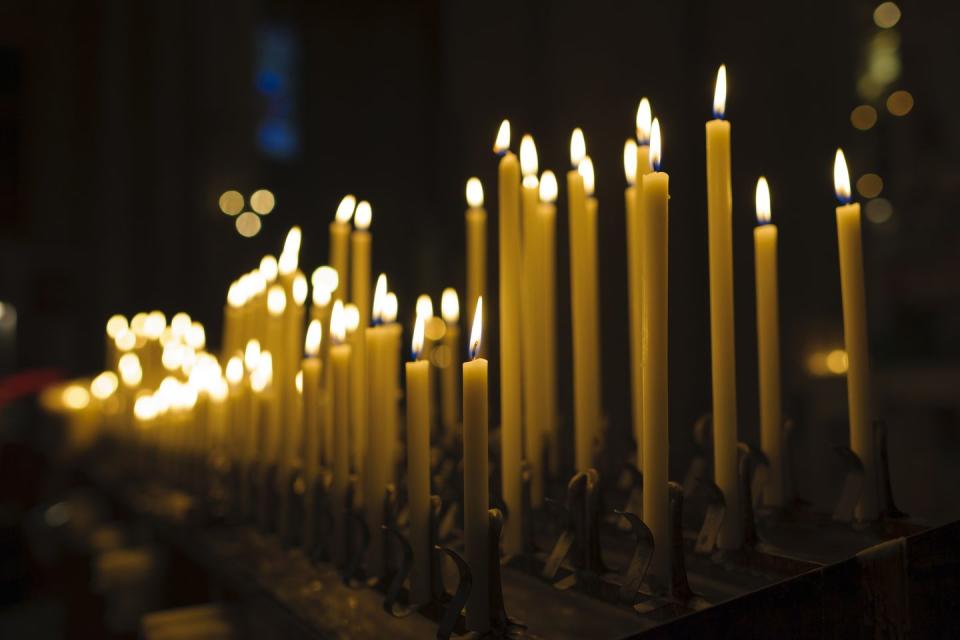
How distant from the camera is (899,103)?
1.26 metres

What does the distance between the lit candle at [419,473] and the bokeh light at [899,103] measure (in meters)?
1.12

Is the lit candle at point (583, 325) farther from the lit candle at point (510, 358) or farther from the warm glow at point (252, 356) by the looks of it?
the warm glow at point (252, 356)

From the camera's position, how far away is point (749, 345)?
1043 mm

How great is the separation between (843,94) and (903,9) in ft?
0.45

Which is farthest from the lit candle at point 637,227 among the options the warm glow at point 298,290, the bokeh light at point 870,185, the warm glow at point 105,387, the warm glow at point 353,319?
the warm glow at point 105,387

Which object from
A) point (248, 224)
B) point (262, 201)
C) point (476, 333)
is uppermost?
point (262, 201)

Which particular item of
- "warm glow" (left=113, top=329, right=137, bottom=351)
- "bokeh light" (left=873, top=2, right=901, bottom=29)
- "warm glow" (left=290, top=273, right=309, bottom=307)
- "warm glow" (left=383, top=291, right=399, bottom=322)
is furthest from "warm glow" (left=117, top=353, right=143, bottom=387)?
"bokeh light" (left=873, top=2, right=901, bottom=29)

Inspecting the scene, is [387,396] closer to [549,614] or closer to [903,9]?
[549,614]

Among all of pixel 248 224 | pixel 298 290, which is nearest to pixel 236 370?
pixel 298 290

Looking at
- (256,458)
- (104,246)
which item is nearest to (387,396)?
(256,458)

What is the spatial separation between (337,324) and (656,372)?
31 centimetres

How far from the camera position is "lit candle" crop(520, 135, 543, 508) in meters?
0.65

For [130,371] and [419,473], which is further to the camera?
[130,371]

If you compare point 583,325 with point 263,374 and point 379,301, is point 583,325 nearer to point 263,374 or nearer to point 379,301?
point 379,301
